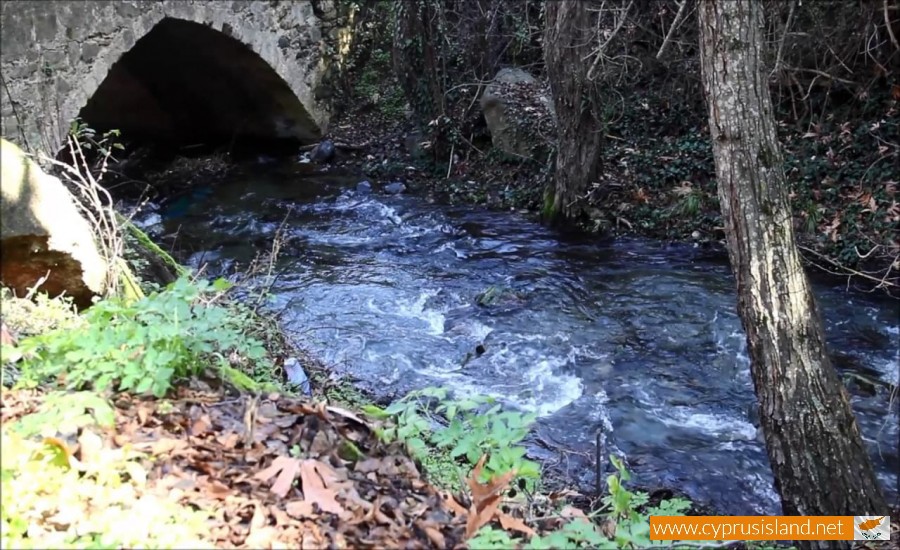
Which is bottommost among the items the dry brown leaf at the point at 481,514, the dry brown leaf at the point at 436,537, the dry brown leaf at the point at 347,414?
the dry brown leaf at the point at 481,514

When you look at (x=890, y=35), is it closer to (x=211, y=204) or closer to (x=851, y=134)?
(x=851, y=134)

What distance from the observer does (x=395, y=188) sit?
9.10m

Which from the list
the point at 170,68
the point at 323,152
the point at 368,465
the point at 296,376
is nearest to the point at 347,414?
the point at 368,465

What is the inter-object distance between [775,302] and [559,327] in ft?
8.75

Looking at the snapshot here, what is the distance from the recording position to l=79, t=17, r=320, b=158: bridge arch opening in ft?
32.5

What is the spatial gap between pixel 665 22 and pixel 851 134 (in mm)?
2213

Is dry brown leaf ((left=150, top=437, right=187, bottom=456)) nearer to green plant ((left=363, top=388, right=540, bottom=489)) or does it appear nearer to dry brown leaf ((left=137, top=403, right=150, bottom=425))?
dry brown leaf ((left=137, top=403, right=150, bottom=425))

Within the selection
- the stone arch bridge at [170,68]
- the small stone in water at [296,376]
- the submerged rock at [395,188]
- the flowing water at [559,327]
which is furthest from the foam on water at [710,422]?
the stone arch bridge at [170,68]

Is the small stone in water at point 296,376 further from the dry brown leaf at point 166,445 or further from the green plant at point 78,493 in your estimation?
the green plant at point 78,493

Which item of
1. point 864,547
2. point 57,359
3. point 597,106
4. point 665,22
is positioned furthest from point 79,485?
point 665,22

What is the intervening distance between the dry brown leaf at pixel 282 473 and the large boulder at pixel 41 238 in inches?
55.6

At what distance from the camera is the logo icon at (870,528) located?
122 inches

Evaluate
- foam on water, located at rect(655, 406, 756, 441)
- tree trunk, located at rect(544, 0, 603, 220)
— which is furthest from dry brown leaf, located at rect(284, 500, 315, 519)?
tree trunk, located at rect(544, 0, 603, 220)

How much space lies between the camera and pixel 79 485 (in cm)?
203
